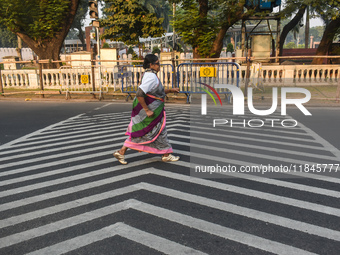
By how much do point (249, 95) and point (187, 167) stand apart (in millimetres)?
8636

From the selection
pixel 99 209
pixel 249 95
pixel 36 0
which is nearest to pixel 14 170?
pixel 99 209

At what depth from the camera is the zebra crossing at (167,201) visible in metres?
3.18

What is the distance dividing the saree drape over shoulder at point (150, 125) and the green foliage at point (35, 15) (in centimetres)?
1540

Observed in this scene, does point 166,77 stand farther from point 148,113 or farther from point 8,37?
point 8,37

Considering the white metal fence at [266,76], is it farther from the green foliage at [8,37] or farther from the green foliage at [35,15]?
the green foliage at [8,37]

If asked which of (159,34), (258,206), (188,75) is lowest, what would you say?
(258,206)

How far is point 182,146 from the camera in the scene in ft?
21.9

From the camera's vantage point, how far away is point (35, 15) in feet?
62.2

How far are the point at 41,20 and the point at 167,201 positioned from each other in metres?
17.9

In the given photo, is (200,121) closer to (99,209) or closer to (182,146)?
(182,146)

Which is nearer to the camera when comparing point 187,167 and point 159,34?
point 187,167

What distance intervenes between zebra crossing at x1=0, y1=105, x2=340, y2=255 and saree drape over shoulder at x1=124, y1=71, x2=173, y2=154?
335mm

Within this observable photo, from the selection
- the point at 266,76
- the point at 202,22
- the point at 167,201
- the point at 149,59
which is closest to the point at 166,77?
the point at 202,22

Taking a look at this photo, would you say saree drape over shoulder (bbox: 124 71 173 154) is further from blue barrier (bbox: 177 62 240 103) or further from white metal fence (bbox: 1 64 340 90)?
white metal fence (bbox: 1 64 340 90)
